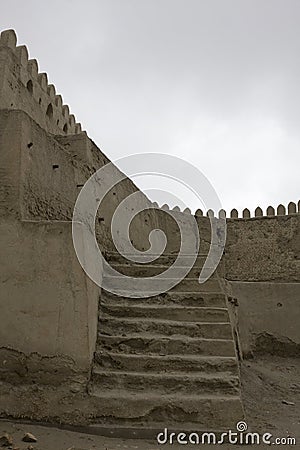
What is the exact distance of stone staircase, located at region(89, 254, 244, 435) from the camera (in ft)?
10.3

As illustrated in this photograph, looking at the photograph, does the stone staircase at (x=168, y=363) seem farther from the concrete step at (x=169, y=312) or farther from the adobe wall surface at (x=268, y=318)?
the adobe wall surface at (x=268, y=318)

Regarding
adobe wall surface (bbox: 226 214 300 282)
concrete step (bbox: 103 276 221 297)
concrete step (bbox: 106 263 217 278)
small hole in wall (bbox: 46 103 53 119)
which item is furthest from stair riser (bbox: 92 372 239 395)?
adobe wall surface (bbox: 226 214 300 282)

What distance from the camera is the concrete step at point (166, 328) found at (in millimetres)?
3799

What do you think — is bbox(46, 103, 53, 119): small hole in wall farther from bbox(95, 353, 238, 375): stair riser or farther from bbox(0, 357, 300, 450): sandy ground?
bbox(95, 353, 238, 375): stair riser

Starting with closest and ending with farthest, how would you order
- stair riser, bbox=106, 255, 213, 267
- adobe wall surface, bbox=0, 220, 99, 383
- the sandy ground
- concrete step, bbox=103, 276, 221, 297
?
the sandy ground → adobe wall surface, bbox=0, 220, 99, 383 → concrete step, bbox=103, 276, 221, 297 → stair riser, bbox=106, 255, 213, 267

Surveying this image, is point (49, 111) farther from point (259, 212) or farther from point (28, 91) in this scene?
point (259, 212)

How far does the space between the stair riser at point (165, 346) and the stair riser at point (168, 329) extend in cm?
11

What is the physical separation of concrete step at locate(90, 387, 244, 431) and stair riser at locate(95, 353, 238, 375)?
0.30 m

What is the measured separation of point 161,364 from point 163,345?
0.61 ft

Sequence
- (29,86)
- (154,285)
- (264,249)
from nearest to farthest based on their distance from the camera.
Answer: (154,285) < (29,86) < (264,249)

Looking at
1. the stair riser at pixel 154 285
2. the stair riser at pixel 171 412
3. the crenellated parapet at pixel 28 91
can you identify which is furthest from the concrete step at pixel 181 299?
the crenellated parapet at pixel 28 91

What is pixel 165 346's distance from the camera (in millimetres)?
3656

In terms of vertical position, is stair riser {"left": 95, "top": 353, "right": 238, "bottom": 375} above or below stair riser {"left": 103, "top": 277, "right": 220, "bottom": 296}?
below

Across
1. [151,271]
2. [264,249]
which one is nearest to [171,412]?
[151,271]
